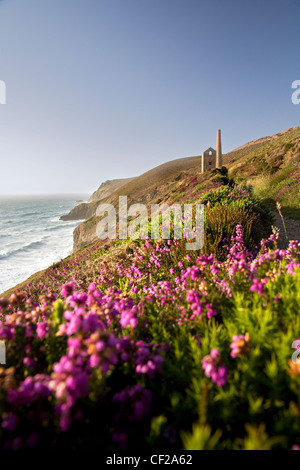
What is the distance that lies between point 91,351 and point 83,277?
726cm

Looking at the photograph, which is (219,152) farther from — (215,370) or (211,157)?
(215,370)

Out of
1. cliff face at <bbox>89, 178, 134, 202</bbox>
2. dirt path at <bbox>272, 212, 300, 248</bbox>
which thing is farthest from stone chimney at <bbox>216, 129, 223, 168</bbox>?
cliff face at <bbox>89, 178, 134, 202</bbox>

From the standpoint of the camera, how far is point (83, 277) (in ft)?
26.4

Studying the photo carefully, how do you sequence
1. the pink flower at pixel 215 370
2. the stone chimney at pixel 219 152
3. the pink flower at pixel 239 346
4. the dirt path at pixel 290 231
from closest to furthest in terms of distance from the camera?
the pink flower at pixel 215 370 → the pink flower at pixel 239 346 → the dirt path at pixel 290 231 → the stone chimney at pixel 219 152

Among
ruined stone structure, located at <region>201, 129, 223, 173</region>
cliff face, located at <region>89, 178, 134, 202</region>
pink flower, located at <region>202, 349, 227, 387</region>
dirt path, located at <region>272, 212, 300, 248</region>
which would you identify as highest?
cliff face, located at <region>89, 178, 134, 202</region>

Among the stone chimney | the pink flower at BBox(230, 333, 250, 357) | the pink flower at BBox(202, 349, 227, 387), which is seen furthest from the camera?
the stone chimney

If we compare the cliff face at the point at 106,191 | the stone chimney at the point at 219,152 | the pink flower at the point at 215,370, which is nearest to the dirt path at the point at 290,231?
the pink flower at the point at 215,370

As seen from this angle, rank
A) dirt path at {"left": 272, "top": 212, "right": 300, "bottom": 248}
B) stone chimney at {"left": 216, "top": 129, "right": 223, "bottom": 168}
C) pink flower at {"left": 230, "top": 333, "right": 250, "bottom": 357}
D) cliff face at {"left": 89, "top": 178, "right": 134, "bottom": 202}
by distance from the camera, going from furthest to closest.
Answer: cliff face at {"left": 89, "top": 178, "right": 134, "bottom": 202}, stone chimney at {"left": 216, "top": 129, "right": 223, "bottom": 168}, dirt path at {"left": 272, "top": 212, "right": 300, "bottom": 248}, pink flower at {"left": 230, "top": 333, "right": 250, "bottom": 357}

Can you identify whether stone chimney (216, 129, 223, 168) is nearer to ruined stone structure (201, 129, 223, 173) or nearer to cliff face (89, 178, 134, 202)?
ruined stone structure (201, 129, 223, 173)

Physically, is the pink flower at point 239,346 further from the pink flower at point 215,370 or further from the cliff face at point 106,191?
the cliff face at point 106,191

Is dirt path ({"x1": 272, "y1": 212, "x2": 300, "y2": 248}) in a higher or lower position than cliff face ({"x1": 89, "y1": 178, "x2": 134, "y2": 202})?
lower

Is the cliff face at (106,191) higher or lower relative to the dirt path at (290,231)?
higher

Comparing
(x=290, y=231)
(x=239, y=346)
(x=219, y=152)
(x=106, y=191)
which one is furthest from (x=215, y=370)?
(x=106, y=191)
